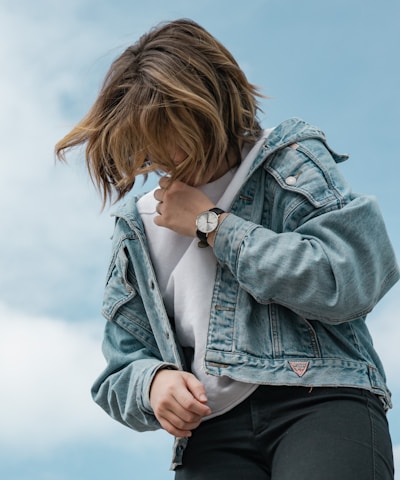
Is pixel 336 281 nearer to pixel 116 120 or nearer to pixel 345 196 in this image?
pixel 345 196

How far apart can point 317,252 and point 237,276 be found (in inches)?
8.3

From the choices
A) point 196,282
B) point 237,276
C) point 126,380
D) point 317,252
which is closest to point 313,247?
point 317,252

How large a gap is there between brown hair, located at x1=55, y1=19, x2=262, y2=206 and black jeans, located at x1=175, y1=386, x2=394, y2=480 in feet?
2.11

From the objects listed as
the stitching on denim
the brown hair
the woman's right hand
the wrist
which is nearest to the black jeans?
the stitching on denim

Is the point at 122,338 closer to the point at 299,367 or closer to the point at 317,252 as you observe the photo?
the point at 299,367

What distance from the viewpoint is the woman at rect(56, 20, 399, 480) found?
1999 millimetres

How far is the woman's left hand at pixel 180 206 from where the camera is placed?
2.17m

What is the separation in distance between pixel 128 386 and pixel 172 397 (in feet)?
0.89

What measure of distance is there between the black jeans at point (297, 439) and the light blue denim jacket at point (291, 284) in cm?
5

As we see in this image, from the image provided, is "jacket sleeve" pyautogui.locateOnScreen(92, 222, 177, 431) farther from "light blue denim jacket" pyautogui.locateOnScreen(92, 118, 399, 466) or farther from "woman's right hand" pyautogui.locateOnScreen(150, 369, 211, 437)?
"woman's right hand" pyautogui.locateOnScreen(150, 369, 211, 437)

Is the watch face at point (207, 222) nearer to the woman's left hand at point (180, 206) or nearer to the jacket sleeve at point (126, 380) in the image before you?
the woman's left hand at point (180, 206)

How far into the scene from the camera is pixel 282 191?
219cm

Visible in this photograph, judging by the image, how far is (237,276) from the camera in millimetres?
2059

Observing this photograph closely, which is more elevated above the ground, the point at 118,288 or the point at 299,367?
the point at 118,288
